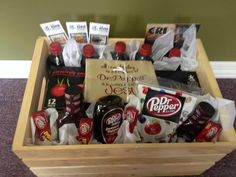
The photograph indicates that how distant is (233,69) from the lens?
3.98 feet

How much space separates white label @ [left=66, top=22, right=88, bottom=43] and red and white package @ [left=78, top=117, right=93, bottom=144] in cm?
32

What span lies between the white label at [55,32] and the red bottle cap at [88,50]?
9cm

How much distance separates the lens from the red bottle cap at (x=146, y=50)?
0.88 metres

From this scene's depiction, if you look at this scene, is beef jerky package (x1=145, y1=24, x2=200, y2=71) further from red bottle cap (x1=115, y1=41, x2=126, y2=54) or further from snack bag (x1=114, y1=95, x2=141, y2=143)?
snack bag (x1=114, y1=95, x2=141, y2=143)

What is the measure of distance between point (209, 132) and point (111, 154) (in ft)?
0.84

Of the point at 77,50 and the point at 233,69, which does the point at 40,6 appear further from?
the point at 233,69

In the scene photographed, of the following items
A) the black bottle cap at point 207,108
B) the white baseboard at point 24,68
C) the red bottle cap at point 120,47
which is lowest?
the white baseboard at point 24,68

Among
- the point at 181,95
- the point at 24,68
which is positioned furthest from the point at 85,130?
the point at 24,68

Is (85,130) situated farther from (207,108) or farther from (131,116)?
(207,108)

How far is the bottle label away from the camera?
70cm

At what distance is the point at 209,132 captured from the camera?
74cm

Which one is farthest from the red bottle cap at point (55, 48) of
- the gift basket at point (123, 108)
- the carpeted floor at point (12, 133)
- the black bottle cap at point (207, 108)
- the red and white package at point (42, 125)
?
the black bottle cap at point (207, 108)

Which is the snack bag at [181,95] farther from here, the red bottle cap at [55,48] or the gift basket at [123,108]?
the red bottle cap at [55,48]

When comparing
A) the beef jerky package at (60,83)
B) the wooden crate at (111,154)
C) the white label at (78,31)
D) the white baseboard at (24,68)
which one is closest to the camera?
the wooden crate at (111,154)
